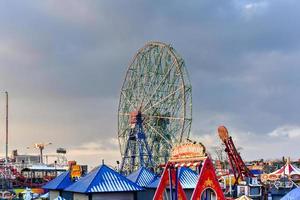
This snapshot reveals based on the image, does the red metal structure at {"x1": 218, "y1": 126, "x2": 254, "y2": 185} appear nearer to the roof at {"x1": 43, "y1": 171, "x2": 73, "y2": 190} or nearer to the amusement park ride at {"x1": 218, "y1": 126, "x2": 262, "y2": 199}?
the amusement park ride at {"x1": 218, "y1": 126, "x2": 262, "y2": 199}

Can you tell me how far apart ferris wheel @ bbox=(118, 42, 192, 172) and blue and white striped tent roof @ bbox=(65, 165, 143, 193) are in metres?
21.9

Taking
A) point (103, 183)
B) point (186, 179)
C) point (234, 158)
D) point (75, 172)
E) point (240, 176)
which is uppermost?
point (234, 158)

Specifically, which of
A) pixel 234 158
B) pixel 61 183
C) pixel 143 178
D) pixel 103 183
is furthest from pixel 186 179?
pixel 234 158

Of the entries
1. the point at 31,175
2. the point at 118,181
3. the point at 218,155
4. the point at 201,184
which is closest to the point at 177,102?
the point at 118,181

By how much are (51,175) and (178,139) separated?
151 feet

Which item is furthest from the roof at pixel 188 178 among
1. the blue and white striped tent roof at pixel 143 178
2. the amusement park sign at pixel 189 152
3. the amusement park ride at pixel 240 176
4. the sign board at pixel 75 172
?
the sign board at pixel 75 172

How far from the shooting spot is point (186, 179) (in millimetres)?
30297

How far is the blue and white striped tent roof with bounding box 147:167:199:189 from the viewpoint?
29.8 metres

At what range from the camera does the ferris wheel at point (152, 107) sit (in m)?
47.8

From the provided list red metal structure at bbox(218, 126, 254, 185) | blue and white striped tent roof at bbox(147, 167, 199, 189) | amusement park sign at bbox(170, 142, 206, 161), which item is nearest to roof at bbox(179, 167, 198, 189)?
blue and white striped tent roof at bbox(147, 167, 199, 189)

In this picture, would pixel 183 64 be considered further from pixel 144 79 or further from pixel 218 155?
pixel 218 155

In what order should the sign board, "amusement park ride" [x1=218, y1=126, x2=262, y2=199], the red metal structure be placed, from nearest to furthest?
the sign board → "amusement park ride" [x1=218, y1=126, x2=262, y2=199] → the red metal structure

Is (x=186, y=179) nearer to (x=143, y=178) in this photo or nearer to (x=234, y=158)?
(x=143, y=178)

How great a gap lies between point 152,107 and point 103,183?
27.0 meters
